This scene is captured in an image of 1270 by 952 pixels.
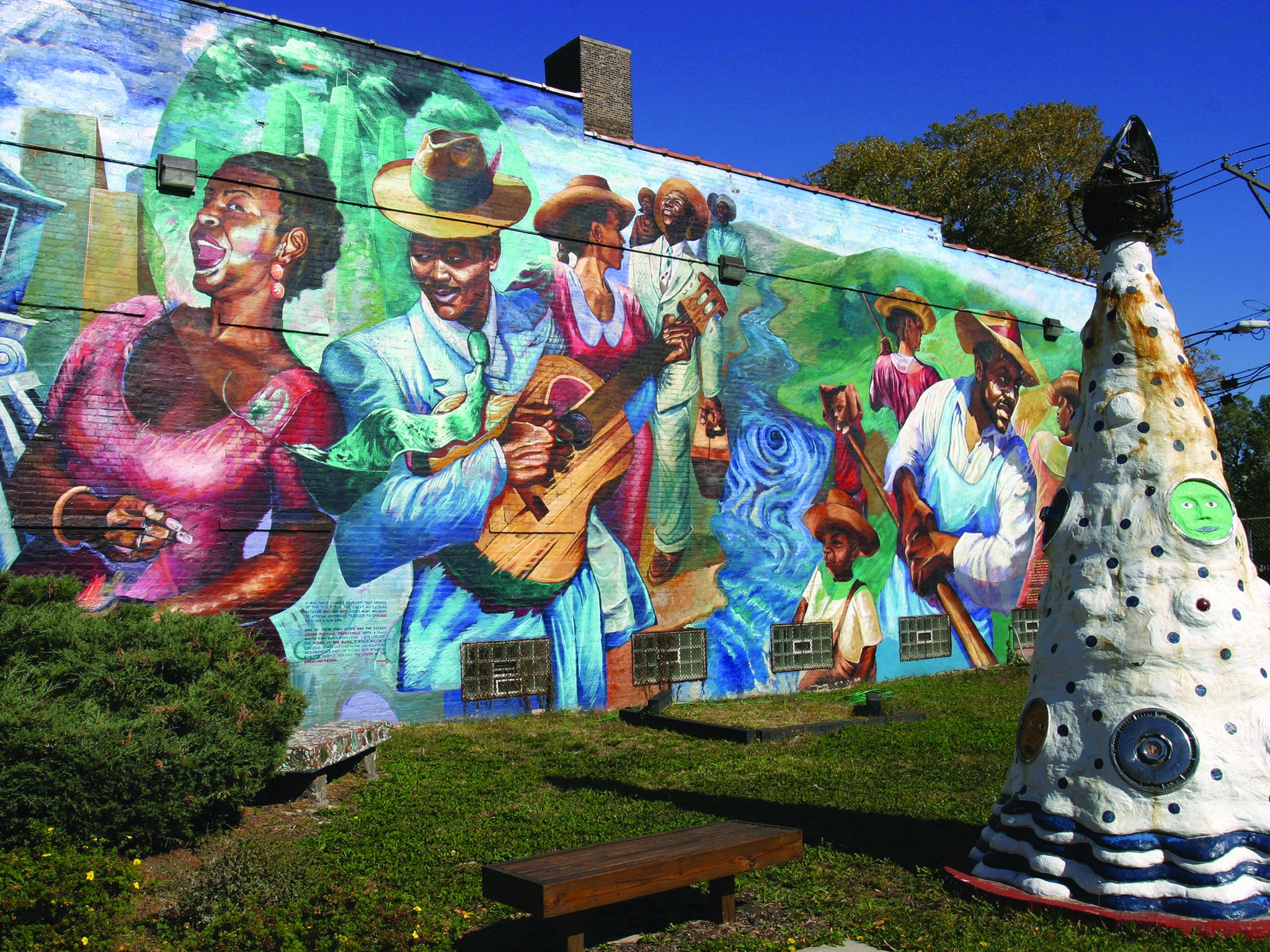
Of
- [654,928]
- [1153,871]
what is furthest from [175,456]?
[1153,871]

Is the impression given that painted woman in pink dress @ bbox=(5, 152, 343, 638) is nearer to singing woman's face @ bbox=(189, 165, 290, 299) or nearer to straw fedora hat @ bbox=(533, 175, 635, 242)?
singing woman's face @ bbox=(189, 165, 290, 299)

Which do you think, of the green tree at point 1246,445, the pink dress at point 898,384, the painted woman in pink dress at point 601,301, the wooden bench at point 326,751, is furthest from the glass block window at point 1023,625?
the green tree at point 1246,445

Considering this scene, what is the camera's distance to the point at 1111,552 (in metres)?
6.43

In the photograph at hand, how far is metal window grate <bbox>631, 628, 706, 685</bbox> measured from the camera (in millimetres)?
15141

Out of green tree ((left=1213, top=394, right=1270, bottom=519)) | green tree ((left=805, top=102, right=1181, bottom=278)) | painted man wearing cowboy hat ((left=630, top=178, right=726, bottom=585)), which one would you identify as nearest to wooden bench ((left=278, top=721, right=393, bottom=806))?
painted man wearing cowboy hat ((left=630, top=178, right=726, bottom=585))

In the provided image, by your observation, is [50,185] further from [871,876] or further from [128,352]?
[871,876]

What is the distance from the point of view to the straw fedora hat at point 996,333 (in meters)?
19.9

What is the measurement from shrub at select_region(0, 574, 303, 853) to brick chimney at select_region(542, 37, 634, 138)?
10.5m

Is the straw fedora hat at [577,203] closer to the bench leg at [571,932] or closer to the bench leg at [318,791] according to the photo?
the bench leg at [318,791]

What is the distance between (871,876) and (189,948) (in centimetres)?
426

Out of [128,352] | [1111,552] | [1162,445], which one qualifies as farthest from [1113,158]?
[128,352]

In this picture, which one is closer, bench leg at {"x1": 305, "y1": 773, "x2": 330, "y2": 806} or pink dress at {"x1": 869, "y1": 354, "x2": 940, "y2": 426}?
bench leg at {"x1": 305, "y1": 773, "x2": 330, "y2": 806}

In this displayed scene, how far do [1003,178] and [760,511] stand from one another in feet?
64.9

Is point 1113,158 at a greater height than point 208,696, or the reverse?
point 1113,158
